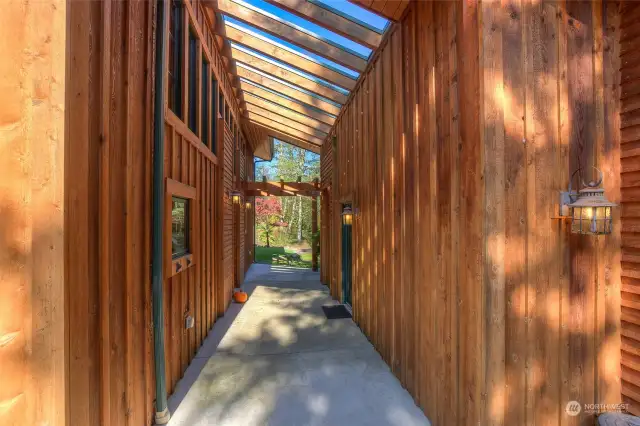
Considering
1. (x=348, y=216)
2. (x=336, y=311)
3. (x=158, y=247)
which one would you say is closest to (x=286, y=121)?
(x=348, y=216)

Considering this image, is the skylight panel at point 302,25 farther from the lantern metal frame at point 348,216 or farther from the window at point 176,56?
the lantern metal frame at point 348,216

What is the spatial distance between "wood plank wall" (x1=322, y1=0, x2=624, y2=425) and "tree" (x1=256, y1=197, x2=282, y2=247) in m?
17.1

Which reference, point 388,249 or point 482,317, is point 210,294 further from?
point 482,317

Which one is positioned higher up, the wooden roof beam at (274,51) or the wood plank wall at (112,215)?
the wooden roof beam at (274,51)

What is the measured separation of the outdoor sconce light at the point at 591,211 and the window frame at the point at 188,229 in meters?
3.46

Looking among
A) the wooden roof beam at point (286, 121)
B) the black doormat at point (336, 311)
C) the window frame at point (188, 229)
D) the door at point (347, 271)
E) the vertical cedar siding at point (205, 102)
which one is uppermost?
the wooden roof beam at point (286, 121)

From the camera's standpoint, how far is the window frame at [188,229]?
8.72 ft

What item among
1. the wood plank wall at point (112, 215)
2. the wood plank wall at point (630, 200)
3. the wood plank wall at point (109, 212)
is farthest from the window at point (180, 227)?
the wood plank wall at point (630, 200)

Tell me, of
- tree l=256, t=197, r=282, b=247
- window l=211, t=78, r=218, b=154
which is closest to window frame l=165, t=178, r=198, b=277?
window l=211, t=78, r=218, b=154

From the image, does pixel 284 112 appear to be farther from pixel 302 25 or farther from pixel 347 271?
pixel 347 271

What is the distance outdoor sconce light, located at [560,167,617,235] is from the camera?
180cm

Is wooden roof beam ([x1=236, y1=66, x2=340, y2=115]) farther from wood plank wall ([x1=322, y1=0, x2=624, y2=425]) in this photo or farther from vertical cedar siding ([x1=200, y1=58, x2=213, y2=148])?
wood plank wall ([x1=322, y1=0, x2=624, y2=425])

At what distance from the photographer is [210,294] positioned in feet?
14.8

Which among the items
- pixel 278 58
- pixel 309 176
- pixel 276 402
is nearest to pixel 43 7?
pixel 276 402
